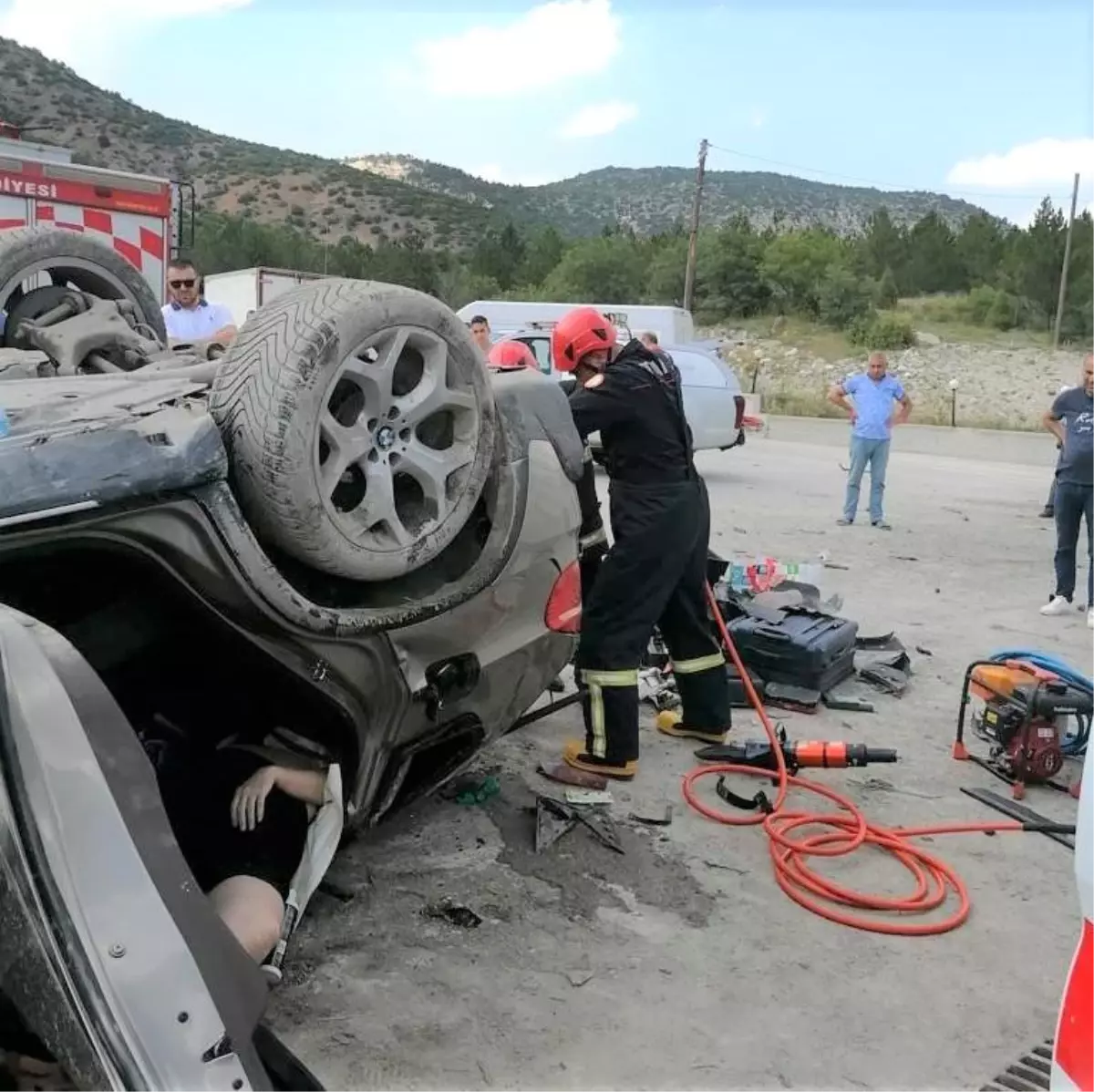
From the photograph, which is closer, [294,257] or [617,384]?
[617,384]

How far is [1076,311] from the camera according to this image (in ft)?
133

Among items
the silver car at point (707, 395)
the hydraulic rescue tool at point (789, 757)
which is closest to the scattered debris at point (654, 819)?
the hydraulic rescue tool at point (789, 757)

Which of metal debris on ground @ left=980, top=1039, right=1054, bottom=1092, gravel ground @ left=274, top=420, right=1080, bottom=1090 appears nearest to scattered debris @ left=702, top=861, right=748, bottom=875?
gravel ground @ left=274, top=420, right=1080, bottom=1090

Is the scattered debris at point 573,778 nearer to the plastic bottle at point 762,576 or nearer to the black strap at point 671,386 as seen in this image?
the black strap at point 671,386

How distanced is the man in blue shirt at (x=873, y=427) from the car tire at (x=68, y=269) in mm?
7826

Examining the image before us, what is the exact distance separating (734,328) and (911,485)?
3225 cm

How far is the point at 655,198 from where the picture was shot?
5468 inches

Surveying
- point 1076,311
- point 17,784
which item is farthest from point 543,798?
point 1076,311

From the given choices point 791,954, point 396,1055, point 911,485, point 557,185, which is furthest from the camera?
point 557,185

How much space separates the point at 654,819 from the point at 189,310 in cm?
396

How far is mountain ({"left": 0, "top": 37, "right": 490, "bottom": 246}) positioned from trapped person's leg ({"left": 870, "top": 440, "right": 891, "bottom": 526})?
62561 millimetres

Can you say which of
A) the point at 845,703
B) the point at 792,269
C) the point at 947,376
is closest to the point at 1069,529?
Answer: the point at 845,703

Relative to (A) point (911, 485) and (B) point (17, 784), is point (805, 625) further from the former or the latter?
(A) point (911, 485)

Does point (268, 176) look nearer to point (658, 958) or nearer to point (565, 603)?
point (565, 603)
